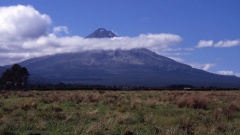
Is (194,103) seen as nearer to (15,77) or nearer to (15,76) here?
(15,76)

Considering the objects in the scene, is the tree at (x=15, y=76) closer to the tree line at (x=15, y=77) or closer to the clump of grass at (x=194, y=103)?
the tree line at (x=15, y=77)

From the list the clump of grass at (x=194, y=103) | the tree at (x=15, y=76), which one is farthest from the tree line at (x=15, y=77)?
the clump of grass at (x=194, y=103)

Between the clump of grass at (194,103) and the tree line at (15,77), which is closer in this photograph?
the clump of grass at (194,103)

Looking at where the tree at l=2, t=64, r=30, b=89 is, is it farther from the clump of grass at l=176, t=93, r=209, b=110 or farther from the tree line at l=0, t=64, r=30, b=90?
the clump of grass at l=176, t=93, r=209, b=110

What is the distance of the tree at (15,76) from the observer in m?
86.6

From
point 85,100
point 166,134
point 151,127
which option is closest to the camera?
point 166,134

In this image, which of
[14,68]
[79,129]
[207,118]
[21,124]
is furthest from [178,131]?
[14,68]

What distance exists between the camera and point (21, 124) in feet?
56.9

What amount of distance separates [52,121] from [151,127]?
4.64 meters

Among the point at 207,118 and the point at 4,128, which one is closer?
the point at 4,128

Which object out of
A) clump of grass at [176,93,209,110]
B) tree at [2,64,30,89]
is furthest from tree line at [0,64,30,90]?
clump of grass at [176,93,209,110]

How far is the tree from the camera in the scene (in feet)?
284

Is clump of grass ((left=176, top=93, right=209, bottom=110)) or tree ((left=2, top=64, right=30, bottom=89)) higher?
tree ((left=2, top=64, right=30, bottom=89))

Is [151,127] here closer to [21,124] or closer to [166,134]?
[166,134]
